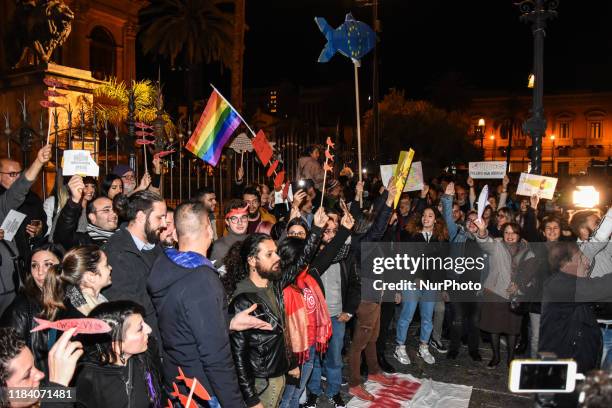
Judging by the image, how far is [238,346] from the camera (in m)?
3.75

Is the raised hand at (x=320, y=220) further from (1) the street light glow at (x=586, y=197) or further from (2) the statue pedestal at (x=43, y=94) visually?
(1) the street light glow at (x=586, y=197)

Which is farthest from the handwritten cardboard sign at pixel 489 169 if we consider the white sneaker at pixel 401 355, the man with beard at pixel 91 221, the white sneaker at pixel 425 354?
the man with beard at pixel 91 221

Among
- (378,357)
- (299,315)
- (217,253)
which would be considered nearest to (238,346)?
(299,315)

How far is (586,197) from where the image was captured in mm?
11734

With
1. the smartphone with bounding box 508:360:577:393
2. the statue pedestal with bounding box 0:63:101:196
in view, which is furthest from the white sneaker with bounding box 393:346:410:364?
the statue pedestal with bounding box 0:63:101:196

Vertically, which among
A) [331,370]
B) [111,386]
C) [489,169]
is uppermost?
[489,169]

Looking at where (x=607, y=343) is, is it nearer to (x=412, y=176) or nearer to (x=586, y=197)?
(x=412, y=176)

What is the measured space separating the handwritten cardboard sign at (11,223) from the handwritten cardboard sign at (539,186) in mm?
7260

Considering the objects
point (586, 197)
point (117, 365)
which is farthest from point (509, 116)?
point (117, 365)

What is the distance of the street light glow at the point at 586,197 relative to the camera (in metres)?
11.6

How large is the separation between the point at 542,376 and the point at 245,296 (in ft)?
7.85

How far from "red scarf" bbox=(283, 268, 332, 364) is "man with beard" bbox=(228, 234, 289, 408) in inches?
13.5

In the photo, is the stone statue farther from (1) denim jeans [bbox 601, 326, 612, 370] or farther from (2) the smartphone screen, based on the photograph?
(2) the smartphone screen

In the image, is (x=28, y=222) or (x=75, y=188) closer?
(x=75, y=188)
